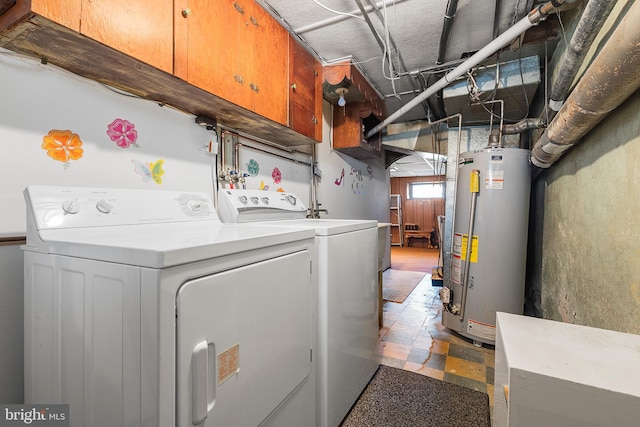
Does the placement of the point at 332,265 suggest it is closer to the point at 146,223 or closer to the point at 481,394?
the point at 146,223

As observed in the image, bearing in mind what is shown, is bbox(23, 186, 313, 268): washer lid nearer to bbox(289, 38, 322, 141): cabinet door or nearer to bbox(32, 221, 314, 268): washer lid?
bbox(32, 221, 314, 268): washer lid

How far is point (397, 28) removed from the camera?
77.1 inches

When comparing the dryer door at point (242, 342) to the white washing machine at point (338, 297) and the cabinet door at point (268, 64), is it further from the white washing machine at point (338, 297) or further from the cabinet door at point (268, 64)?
the cabinet door at point (268, 64)

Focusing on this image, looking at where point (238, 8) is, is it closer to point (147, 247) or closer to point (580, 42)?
point (147, 247)

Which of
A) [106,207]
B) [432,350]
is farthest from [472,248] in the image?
[106,207]

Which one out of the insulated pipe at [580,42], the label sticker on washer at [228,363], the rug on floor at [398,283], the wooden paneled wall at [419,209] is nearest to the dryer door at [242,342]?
the label sticker on washer at [228,363]

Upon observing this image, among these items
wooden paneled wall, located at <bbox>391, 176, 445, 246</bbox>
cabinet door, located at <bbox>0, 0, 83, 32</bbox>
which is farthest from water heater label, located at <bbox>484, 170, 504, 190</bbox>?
wooden paneled wall, located at <bbox>391, 176, 445, 246</bbox>

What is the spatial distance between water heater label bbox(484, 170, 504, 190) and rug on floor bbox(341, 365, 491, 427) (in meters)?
1.52

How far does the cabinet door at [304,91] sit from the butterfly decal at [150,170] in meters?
0.87

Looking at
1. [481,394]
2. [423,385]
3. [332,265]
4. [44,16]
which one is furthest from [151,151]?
[481,394]

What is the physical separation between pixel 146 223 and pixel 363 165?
3.27 meters

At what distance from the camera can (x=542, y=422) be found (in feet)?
1.92

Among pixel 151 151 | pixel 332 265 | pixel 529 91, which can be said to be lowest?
pixel 332 265

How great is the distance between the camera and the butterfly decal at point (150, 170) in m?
1.39
